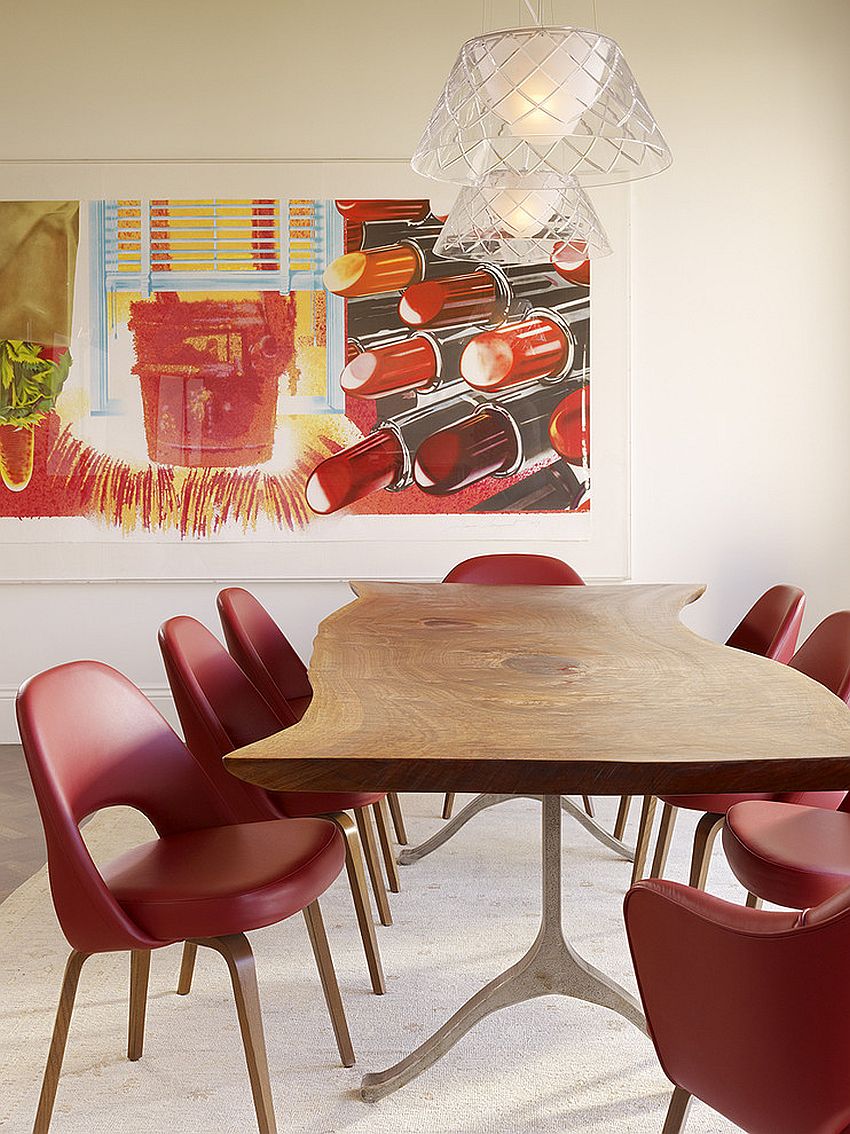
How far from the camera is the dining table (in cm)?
160

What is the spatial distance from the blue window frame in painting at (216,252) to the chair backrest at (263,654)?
182 cm

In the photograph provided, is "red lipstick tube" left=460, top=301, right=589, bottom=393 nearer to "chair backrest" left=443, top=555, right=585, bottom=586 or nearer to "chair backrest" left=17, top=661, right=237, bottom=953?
"chair backrest" left=443, top=555, right=585, bottom=586

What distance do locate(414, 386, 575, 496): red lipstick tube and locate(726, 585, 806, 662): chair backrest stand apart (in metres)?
1.79

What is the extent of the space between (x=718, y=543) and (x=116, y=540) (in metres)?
2.67

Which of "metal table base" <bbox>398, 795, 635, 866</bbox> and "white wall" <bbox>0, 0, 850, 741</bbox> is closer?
"metal table base" <bbox>398, 795, 635, 866</bbox>

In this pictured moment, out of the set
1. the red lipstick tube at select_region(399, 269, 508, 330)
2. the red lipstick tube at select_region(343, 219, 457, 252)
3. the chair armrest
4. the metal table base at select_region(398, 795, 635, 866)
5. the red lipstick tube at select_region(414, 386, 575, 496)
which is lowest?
the metal table base at select_region(398, 795, 635, 866)

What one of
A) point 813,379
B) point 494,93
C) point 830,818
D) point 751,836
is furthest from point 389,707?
point 813,379

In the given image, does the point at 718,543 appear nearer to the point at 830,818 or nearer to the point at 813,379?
the point at 813,379

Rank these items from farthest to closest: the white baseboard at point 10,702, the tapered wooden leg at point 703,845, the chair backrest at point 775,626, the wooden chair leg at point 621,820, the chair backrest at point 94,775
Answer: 1. the white baseboard at point 10,702
2. the wooden chair leg at point 621,820
3. the chair backrest at point 775,626
4. the tapered wooden leg at point 703,845
5. the chair backrest at point 94,775

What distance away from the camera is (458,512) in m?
5.06

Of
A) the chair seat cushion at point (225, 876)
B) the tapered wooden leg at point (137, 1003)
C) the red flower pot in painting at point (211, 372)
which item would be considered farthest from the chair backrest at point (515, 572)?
the tapered wooden leg at point (137, 1003)

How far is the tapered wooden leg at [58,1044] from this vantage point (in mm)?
1926

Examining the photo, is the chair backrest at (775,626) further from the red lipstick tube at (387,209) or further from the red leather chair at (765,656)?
the red lipstick tube at (387,209)

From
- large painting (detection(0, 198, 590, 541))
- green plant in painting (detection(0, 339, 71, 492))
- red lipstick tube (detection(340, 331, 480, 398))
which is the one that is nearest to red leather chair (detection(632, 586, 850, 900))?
large painting (detection(0, 198, 590, 541))
